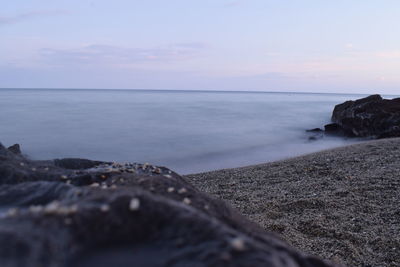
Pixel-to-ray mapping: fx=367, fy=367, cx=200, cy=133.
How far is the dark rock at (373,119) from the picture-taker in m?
14.8

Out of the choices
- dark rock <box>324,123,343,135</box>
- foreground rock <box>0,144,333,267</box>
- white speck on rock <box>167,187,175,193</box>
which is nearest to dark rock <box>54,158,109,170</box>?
white speck on rock <box>167,187,175,193</box>

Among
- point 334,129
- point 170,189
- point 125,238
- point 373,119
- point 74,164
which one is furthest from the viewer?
point 334,129

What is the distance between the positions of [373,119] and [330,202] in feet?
38.9

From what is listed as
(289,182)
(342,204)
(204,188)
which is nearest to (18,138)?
(204,188)

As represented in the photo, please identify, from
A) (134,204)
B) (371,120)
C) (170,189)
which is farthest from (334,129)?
(134,204)

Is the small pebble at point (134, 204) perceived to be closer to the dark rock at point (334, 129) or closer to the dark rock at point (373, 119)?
the dark rock at point (373, 119)

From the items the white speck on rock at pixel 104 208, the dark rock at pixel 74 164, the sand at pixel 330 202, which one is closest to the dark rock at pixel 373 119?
the sand at pixel 330 202

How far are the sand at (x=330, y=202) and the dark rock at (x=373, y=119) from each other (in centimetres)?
669

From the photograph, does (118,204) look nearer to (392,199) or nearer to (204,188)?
(392,199)

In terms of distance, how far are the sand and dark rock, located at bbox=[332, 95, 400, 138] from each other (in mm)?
6686

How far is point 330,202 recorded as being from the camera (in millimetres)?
5250

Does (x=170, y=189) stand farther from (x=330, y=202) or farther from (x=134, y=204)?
(x=330, y=202)

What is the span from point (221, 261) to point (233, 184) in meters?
6.24

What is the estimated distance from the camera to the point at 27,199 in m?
1.54
